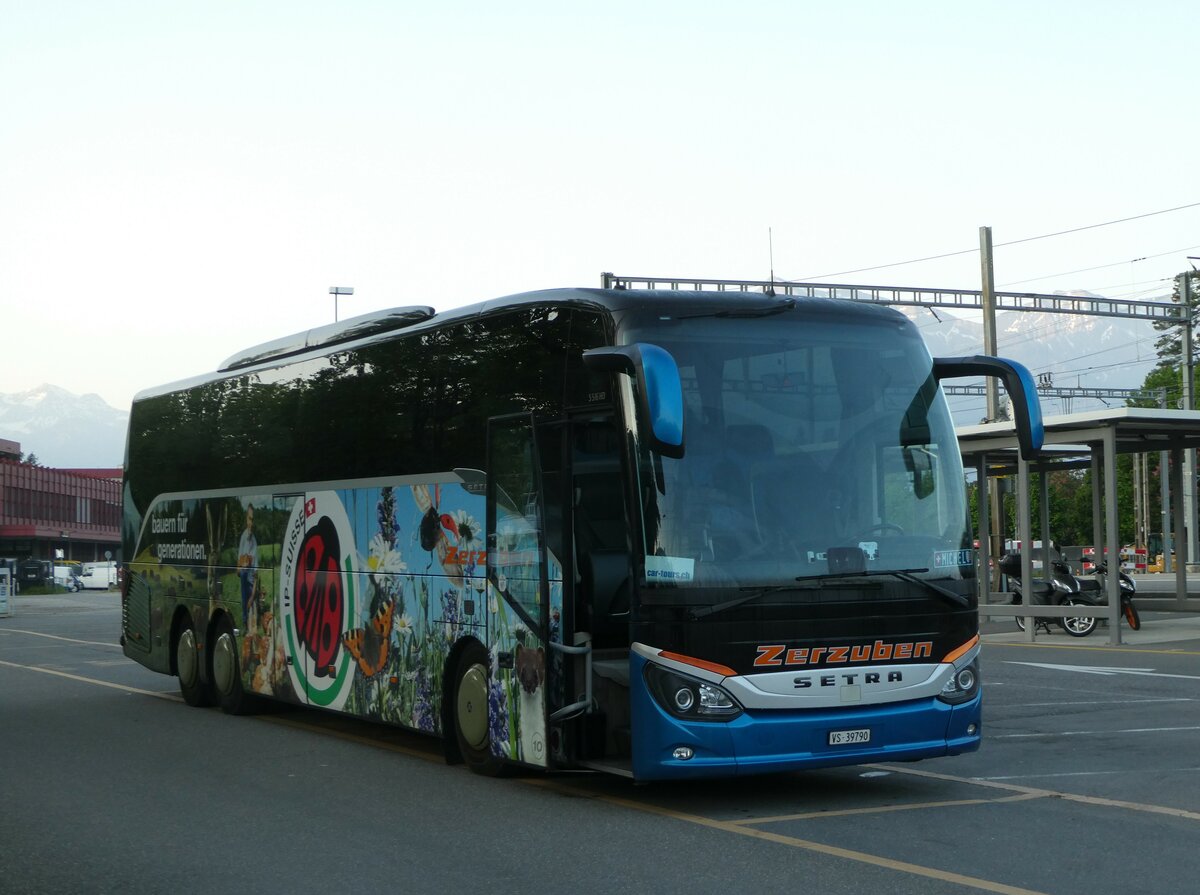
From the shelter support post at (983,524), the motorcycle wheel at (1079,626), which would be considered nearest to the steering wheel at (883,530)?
the motorcycle wheel at (1079,626)

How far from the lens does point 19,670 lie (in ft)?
77.7

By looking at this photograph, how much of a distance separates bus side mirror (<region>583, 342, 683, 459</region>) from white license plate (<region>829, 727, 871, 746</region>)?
75.6 inches

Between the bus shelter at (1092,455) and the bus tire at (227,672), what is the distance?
37.1 feet

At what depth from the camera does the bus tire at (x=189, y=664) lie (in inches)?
666

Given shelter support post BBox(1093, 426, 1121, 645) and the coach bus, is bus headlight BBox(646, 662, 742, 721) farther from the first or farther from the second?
shelter support post BBox(1093, 426, 1121, 645)

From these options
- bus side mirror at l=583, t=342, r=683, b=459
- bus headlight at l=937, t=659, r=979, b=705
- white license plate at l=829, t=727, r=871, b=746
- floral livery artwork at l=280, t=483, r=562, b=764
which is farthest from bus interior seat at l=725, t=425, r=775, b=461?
bus headlight at l=937, t=659, r=979, b=705

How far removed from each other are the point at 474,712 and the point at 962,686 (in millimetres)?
3312

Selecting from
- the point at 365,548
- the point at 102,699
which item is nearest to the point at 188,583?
the point at 102,699

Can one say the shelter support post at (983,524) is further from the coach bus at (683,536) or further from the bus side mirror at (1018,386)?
the coach bus at (683,536)

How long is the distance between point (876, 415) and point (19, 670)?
1755cm

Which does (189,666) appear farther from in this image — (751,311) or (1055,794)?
(1055,794)

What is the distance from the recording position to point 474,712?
1105 centimetres

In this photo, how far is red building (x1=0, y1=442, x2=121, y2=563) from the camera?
109562 mm

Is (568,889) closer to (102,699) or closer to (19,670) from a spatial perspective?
(102,699)
